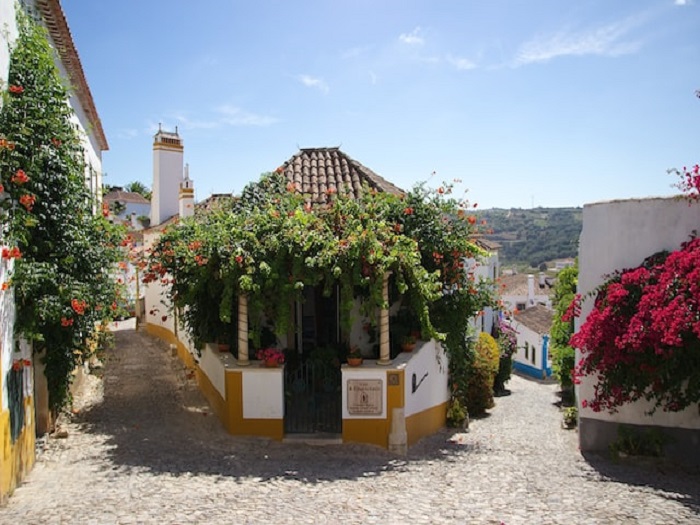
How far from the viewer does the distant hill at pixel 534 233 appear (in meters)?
116

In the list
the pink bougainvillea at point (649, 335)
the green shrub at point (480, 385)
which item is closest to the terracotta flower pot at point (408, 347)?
the pink bougainvillea at point (649, 335)

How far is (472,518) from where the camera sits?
7266 millimetres

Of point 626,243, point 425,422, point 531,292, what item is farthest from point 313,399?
point 531,292

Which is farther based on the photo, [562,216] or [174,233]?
[562,216]

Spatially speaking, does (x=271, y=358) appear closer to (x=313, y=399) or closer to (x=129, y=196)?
(x=313, y=399)

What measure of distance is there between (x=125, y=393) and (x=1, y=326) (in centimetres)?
674

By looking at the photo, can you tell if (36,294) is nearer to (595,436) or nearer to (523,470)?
(523,470)

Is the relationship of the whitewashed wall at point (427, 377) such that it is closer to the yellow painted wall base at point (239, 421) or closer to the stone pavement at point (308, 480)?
the stone pavement at point (308, 480)

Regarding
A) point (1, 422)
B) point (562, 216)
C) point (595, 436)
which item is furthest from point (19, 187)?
point (562, 216)

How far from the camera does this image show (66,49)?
39.3 feet

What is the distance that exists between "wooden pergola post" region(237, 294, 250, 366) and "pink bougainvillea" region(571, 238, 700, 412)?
18.8 feet

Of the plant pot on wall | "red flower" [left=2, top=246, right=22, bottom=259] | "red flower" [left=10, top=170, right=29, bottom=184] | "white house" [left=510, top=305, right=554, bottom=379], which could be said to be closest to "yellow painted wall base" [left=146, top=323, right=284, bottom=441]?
the plant pot on wall

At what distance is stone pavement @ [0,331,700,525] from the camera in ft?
23.6

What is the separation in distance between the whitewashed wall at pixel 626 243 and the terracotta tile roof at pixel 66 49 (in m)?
9.30
